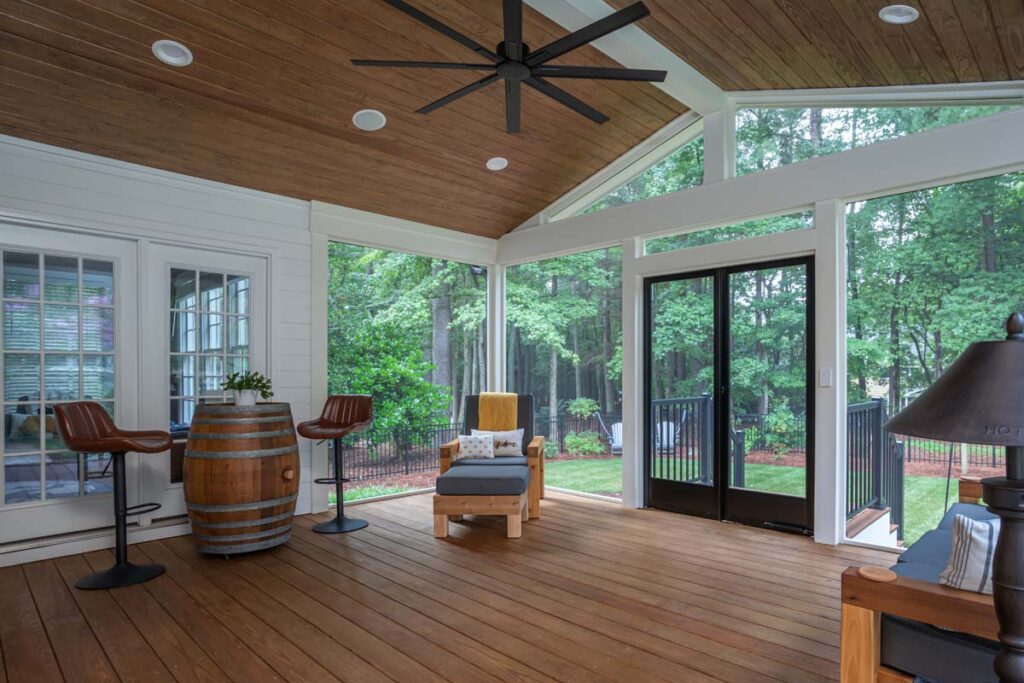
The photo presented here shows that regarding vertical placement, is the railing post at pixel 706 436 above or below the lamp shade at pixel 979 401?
below

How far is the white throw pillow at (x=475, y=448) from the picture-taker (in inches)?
194

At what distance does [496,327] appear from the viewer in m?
6.46

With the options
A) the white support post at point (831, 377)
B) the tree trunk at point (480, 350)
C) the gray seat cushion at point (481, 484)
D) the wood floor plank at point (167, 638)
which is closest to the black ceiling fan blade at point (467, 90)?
the gray seat cushion at point (481, 484)

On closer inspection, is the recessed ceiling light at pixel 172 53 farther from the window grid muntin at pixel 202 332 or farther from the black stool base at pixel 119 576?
the black stool base at pixel 119 576

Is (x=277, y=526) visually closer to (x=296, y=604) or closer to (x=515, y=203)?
(x=296, y=604)

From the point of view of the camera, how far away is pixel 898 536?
3.92 m

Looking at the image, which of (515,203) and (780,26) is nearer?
(780,26)

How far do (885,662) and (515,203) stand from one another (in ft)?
16.1

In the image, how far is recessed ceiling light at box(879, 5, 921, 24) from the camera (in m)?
2.89

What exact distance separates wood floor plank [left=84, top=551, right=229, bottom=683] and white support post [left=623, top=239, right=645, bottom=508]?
3.54 meters

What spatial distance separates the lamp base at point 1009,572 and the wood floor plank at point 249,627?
7.05 ft

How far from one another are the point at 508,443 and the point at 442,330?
162 inches

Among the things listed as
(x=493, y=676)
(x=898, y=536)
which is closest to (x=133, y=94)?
(x=493, y=676)

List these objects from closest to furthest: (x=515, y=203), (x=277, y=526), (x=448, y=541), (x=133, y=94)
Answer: (x=133, y=94) → (x=277, y=526) → (x=448, y=541) → (x=515, y=203)
